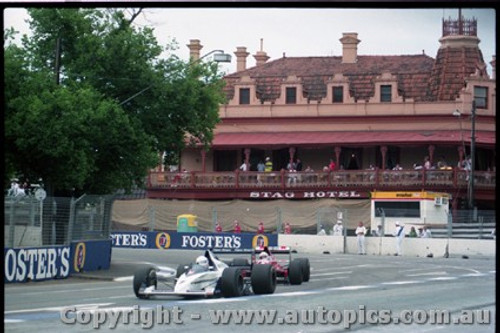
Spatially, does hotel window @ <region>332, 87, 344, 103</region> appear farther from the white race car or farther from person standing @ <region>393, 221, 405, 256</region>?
the white race car

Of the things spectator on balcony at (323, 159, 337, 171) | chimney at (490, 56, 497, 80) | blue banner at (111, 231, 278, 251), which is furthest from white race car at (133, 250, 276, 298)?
blue banner at (111, 231, 278, 251)

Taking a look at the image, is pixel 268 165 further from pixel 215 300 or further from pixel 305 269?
pixel 215 300

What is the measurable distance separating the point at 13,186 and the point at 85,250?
3104 mm

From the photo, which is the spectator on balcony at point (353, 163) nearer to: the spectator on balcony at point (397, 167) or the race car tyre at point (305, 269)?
the spectator on balcony at point (397, 167)

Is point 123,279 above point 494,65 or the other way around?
the other way around

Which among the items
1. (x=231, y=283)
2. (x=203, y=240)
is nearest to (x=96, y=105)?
(x=231, y=283)

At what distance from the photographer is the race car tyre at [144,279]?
20.3m

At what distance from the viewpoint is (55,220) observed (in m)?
28.4

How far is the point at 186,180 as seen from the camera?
104ft

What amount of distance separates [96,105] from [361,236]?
20.1 meters

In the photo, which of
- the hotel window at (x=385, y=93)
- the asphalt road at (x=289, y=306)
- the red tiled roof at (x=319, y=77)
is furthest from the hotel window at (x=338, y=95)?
the asphalt road at (x=289, y=306)

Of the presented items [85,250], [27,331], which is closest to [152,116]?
[85,250]

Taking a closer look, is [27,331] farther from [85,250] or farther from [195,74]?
[195,74]

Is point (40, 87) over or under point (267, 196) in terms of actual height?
over
